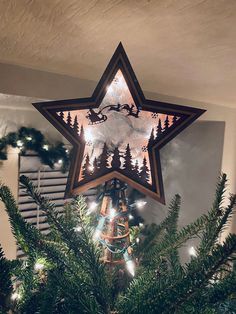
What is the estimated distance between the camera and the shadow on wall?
5.28 ft

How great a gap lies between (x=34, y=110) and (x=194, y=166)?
3.58 ft

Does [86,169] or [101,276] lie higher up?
[86,169]

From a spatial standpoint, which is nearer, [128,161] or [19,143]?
[128,161]

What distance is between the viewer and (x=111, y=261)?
660 mm

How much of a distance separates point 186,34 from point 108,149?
0.35 m

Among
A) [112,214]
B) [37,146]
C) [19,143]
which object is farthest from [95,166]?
[37,146]

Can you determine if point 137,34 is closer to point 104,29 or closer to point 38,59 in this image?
point 104,29

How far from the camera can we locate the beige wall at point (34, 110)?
3.20 feet

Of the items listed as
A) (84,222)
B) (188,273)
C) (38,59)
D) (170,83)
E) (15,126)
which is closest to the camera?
(188,273)

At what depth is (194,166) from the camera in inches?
67.8

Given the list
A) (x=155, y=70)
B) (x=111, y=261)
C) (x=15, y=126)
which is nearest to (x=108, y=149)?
(x=111, y=261)

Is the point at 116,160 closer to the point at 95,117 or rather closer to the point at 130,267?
the point at 95,117

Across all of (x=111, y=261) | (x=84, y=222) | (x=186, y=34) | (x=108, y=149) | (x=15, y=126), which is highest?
(x=186, y=34)

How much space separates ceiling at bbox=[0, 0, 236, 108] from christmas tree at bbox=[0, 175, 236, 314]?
0.37 m
